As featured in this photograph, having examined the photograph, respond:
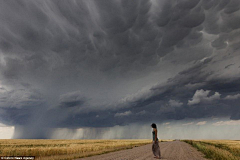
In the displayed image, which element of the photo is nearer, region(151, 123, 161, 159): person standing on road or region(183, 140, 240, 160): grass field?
region(151, 123, 161, 159): person standing on road

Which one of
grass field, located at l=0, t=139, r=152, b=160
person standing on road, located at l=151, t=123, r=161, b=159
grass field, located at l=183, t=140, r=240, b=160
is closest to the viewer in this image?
person standing on road, located at l=151, t=123, r=161, b=159

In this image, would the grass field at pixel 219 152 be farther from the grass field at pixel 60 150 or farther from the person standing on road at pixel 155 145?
the grass field at pixel 60 150

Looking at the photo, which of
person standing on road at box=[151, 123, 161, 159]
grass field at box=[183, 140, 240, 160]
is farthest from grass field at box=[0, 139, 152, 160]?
grass field at box=[183, 140, 240, 160]

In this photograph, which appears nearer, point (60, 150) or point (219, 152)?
point (219, 152)

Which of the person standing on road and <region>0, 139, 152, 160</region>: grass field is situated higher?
the person standing on road

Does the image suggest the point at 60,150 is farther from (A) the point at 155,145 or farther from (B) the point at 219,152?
(B) the point at 219,152

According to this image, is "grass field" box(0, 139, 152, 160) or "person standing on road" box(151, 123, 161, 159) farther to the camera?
"grass field" box(0, 139, 152, 160)

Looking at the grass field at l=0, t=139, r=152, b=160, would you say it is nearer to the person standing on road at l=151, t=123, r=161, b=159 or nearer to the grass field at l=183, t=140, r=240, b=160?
the person standing on road at l=151, t=123, r=161, b=159

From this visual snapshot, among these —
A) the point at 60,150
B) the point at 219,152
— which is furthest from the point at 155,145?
the point at 60,150

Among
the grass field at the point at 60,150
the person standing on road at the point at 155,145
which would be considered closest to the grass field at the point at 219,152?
the person standing on road at the point at 155,145

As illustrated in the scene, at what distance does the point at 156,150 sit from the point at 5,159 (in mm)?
13298

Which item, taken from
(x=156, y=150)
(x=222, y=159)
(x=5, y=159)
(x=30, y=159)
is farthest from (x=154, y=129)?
(x=5, y=159)

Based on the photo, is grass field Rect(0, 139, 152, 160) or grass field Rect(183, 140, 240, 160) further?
grass field Rect(0, 139, 152, 160)

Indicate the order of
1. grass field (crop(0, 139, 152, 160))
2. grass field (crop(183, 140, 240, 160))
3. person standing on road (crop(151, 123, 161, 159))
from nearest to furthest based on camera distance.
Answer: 1. person standing on road (crop(151, 123, 161, 159))
2. grass field (crop(183, 140, 240, 160))
3. grass field (crop(0, 139, 152, 160))
